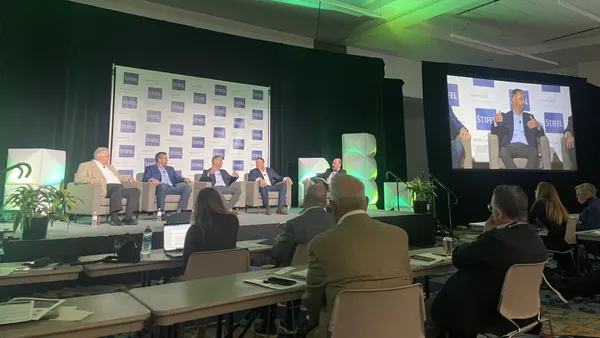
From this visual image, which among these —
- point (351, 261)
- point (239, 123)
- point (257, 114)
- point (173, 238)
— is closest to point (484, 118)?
point (257, 114)

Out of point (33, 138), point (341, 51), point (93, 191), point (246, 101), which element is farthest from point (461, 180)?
point (33, 138)

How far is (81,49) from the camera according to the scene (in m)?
6.04

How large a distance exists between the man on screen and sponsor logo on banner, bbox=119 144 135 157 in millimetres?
5716

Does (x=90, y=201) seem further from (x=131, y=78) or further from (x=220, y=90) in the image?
(x=220, y=90)

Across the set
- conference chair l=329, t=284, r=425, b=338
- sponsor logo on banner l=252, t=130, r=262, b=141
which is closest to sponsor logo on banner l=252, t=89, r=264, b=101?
sponsor logo on banner l=252, t=130, r=262, b=141

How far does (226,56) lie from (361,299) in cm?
667

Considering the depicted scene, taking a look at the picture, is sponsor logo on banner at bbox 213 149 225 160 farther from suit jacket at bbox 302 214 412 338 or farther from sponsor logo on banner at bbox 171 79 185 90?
suit jacket at bbox 302 214 412 338

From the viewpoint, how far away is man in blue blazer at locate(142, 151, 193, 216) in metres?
5.54

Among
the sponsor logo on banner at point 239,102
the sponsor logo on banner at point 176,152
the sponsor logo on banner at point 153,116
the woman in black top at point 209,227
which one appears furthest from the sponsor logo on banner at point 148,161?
the woman in black top at point 209,227

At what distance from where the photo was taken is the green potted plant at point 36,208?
331 cm

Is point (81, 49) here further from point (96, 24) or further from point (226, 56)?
point (226, 56)

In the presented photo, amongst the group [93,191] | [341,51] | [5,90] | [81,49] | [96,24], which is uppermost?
[341,51]

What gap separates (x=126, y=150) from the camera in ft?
20.8

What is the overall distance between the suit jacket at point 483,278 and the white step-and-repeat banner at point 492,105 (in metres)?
6.06
